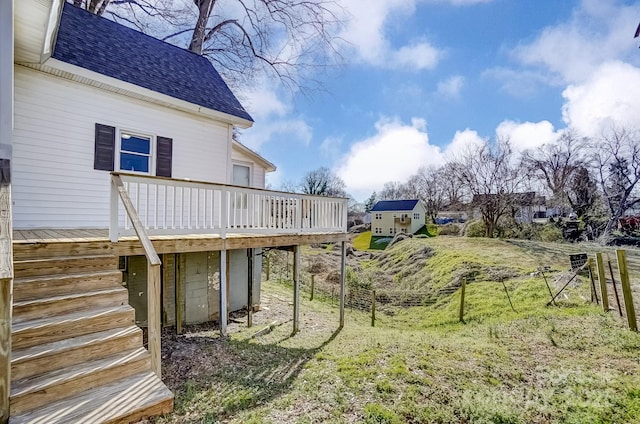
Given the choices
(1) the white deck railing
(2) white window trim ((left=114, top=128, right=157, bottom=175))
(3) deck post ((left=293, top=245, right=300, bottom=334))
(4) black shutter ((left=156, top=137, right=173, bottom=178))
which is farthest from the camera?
(3) deck post ((left=293, top=245, right=300, bottom=334))

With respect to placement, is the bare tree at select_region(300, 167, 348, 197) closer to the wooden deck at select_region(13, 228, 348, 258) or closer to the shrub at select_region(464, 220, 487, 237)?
the shrub at select_region(464, 220, 487, 237)

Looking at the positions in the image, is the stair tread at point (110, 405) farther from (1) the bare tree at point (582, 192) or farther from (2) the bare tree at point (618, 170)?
(1) the bare tree at point (582, 192)

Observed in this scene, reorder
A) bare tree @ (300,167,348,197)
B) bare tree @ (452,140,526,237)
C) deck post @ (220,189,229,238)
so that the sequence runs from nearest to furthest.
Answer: deck post @ (220,189,229,238), bare tree @ (452,140,526,237), bare tree @ (300,167,348,197)

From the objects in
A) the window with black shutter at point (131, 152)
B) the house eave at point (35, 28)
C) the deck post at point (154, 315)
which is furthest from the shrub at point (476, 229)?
the house eave at point (35, 28)

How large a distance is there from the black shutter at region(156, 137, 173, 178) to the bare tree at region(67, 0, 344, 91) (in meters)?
7.41

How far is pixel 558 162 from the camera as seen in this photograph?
29.5 metres

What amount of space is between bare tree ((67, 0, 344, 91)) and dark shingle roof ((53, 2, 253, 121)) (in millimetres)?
4609

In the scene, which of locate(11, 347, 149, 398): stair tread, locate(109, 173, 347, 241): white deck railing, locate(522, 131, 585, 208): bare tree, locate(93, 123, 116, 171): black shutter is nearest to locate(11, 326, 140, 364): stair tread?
locate(11, 347, 149, 398): stair tread

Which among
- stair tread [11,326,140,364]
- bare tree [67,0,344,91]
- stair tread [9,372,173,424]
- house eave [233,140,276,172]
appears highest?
bare tree [67,0,344,91]

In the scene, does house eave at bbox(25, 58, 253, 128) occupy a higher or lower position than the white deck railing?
higher

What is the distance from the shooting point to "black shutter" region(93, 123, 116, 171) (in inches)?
250

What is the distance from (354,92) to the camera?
60.3 ft

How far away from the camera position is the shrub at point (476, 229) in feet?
78.9

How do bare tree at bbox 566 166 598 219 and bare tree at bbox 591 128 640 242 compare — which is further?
bare tree at bbox 566 166 598 219
